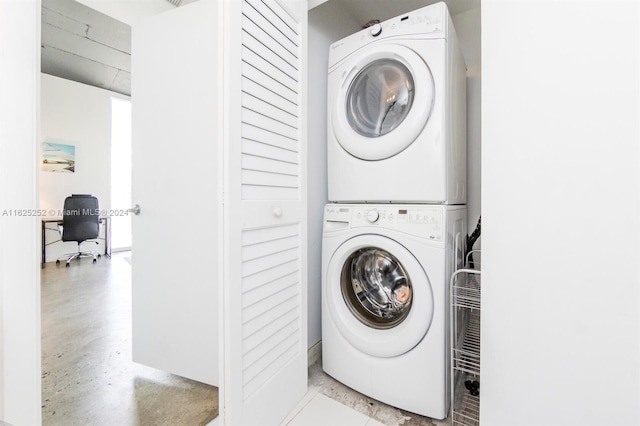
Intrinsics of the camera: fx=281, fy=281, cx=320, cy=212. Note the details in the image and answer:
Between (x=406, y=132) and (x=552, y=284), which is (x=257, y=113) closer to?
(x=406, y=132)

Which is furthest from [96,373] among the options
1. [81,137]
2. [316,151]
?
[316,151]

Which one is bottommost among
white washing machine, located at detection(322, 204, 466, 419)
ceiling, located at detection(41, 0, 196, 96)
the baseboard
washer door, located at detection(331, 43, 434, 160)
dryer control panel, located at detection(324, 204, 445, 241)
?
the baseboard

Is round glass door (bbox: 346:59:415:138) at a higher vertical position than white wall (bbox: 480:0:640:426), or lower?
higher

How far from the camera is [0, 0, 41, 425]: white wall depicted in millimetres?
739

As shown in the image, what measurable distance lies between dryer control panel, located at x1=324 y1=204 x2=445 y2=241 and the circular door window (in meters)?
0.14

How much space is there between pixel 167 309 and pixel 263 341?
2.29 feet

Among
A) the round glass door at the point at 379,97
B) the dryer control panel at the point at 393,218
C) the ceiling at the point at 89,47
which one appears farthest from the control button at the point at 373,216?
the ceiling at the point at 89,47

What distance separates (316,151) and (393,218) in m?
0.68

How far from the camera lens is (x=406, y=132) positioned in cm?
122

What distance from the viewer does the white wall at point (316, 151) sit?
163 centimetres

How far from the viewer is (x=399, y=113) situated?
1.32 metres

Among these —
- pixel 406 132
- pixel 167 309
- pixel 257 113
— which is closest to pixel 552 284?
pixel 406 132

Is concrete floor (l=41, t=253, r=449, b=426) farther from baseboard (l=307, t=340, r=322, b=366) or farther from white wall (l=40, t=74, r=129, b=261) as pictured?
white wall (l=40, t=74, r=129, b=261)

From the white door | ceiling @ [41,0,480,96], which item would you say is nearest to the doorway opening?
ceiling @ [41,0,480,96]
